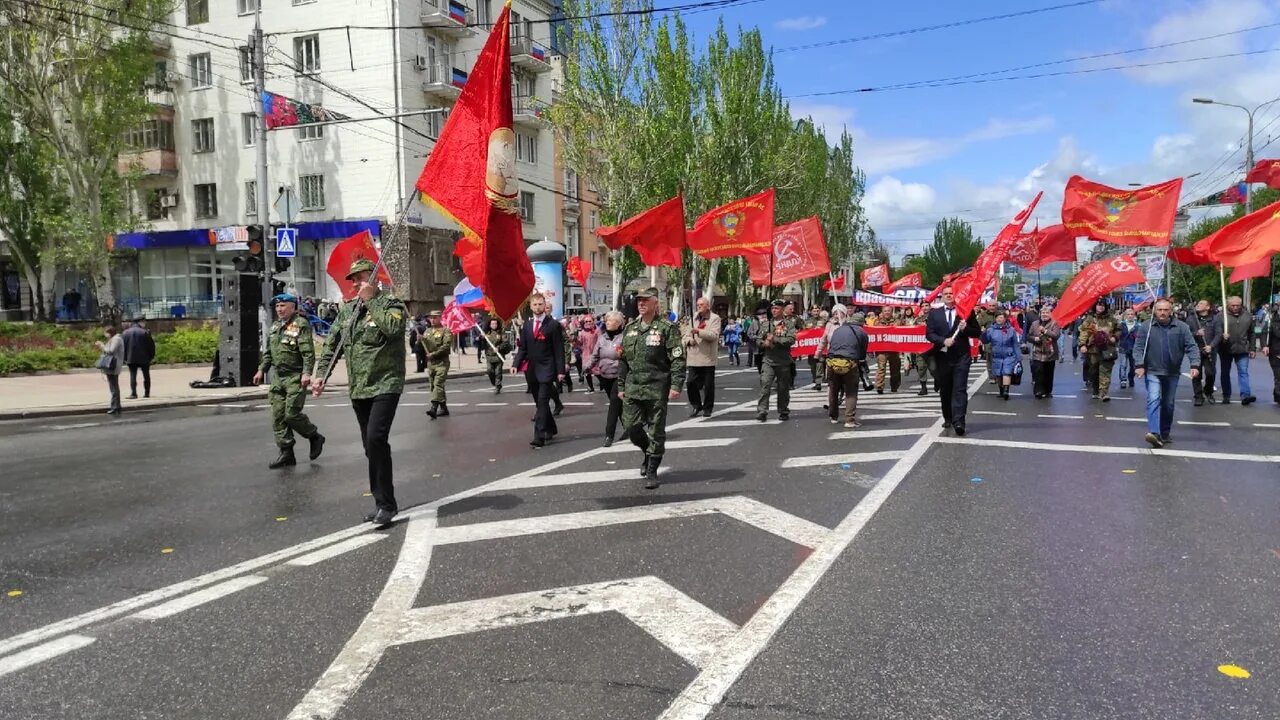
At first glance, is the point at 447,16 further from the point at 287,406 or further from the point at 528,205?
the point at 287,406

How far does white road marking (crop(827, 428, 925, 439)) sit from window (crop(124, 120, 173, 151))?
38994mm

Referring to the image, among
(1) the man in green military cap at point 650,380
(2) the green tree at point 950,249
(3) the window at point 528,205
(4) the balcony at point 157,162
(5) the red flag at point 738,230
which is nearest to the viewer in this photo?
(1) the man in green military cap at point 650,380

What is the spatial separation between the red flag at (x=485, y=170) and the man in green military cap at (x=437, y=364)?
24.3 feet

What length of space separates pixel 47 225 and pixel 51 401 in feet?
65.6

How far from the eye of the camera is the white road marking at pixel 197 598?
4785 mm

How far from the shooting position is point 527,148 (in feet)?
153

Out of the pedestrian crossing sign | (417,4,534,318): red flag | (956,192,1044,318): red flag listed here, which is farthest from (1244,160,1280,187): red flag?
the pedestrian crossing sign

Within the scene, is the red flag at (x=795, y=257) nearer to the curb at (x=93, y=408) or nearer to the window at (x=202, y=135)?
the curb at (x=93, y=408)

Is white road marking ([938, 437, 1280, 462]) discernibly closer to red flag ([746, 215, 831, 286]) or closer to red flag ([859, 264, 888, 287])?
red flag ([746, 215, 831, 286])

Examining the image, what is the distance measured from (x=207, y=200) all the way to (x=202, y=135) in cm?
282

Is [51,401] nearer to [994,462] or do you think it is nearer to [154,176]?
[994,462]

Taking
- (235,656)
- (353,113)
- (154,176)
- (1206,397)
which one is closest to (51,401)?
(235,656)

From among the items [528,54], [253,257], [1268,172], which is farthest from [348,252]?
[528,54]

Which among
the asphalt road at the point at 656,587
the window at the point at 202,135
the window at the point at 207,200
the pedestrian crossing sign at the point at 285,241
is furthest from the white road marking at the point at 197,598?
the window at the point at 202,135
